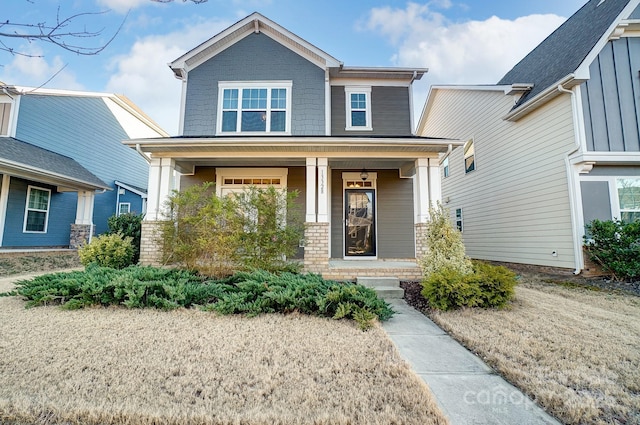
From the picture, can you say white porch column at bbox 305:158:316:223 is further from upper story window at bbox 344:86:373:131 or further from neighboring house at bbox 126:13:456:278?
upper story window at bbox 344:86:373:131

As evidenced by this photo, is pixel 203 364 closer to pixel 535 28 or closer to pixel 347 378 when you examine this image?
pixel 347 378

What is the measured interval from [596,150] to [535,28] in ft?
26.6

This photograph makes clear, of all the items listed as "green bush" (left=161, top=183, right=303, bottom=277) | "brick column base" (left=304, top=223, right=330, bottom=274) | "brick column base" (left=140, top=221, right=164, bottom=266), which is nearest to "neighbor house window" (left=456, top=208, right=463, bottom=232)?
"brick column base" (left=304, top=223, right=330, bottom=274)

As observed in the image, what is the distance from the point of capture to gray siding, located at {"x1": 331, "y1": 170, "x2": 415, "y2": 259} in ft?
29.0

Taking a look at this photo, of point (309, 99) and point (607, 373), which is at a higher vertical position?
point (309, 99)

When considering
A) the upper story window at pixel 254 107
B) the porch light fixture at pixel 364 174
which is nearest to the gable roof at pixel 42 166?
the upper story window at pixel 254 107

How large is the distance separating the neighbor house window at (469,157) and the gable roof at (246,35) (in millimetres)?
6591

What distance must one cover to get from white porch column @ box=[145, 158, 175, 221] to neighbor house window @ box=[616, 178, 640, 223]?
10.9 metres

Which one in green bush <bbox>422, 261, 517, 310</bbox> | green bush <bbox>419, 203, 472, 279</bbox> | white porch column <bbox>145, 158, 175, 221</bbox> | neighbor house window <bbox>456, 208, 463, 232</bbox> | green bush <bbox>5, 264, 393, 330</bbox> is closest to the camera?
green bush <bbox>5, 264, 393, 330</bbox>

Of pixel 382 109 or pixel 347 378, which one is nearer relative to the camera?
pixel 347 378

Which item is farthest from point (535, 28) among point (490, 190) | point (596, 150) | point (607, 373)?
point (607, 373)

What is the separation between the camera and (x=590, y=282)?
672 cm

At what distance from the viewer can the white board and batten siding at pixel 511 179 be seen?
7926 mm

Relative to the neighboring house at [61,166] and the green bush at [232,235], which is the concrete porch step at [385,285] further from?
the neighboring house at [61,166]
